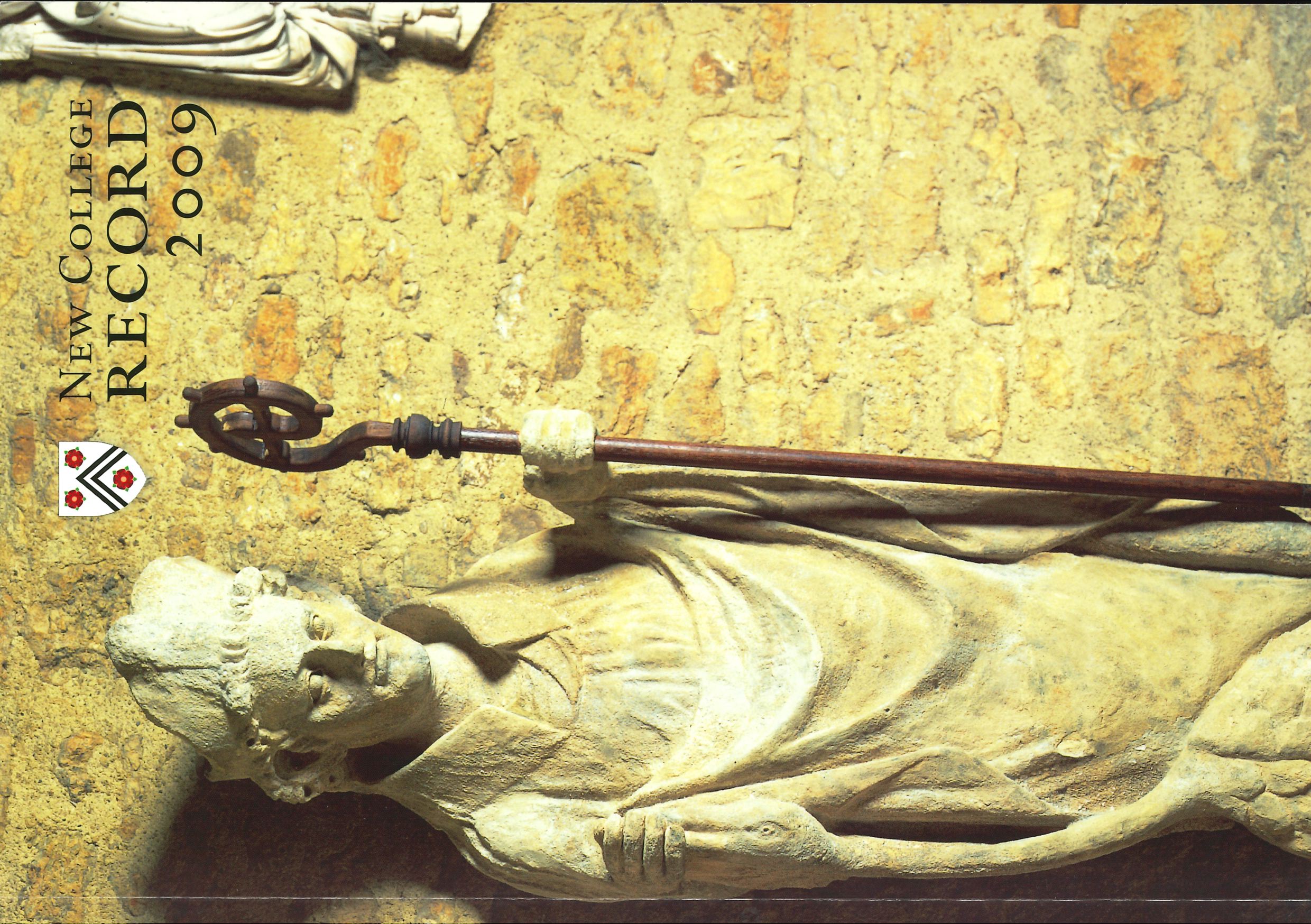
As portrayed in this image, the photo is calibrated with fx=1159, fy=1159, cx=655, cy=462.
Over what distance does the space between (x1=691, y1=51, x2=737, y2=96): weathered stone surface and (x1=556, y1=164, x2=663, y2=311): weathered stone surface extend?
25cm

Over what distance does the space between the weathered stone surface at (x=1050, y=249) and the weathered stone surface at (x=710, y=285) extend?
2.19ft

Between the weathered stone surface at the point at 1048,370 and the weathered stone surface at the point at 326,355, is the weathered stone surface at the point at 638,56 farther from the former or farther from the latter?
the weathered stone surface at the point at 1048,370

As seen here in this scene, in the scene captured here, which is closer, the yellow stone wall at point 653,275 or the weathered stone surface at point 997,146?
the yellow stone wall at point 653,275

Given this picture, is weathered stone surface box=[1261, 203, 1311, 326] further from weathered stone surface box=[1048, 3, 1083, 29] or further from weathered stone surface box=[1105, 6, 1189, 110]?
weathered stone surface box=[1048, 3, 1083, 29]

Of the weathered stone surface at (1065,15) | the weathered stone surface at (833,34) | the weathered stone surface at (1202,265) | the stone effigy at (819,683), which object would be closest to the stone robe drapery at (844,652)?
the stone effigy at (819,683)

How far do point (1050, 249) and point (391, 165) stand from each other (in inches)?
57.6

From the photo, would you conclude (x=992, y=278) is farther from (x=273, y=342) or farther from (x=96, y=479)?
(x=96, y=479)

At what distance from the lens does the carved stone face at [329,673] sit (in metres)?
1.74

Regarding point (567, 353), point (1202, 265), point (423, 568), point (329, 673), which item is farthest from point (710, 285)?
point (329, 673)

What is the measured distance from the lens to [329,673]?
1807 mm

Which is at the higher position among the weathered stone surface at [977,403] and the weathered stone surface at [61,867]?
the weathered stone surface at [977,403]

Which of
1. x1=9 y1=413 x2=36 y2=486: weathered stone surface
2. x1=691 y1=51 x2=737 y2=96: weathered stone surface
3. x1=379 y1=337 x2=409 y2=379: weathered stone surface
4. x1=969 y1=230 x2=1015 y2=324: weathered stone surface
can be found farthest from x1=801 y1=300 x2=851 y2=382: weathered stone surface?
x1=9 y1=413 x2=36 y2=486: weathered stone surface

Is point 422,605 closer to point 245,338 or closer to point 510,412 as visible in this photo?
point 510,412

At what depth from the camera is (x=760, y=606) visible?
77.3 inches
